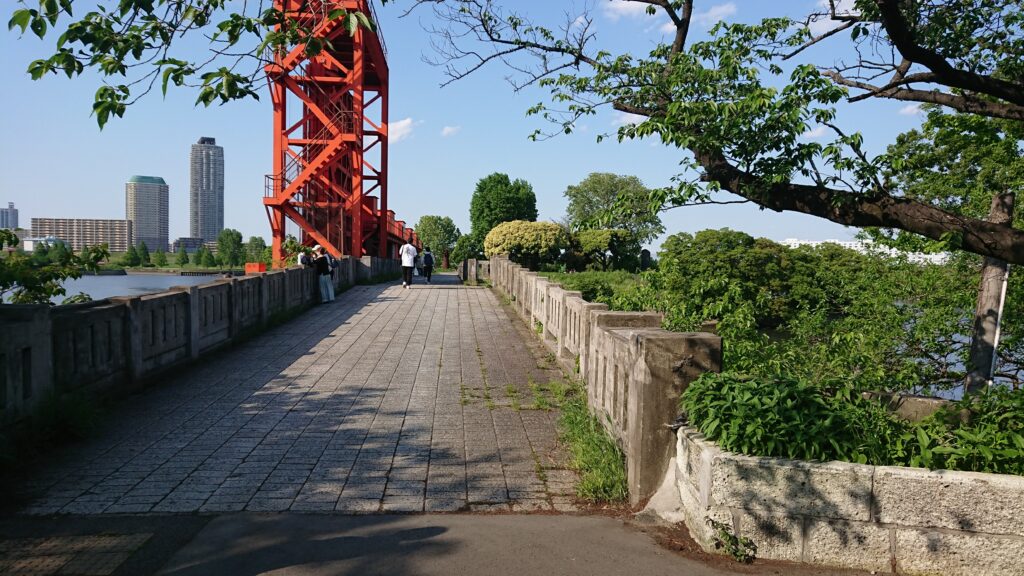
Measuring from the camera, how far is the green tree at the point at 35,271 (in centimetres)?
892

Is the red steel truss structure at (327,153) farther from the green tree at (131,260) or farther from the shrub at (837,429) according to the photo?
the shrub at (837,429)

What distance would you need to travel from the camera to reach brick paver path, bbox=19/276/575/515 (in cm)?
483

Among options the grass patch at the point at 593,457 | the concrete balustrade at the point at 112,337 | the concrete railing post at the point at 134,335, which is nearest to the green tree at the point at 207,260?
the concrete balustrade at the point at 112,337

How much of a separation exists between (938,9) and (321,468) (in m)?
7.51

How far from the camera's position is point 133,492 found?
4.87 meters

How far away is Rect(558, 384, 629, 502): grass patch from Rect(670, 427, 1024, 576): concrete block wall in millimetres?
998

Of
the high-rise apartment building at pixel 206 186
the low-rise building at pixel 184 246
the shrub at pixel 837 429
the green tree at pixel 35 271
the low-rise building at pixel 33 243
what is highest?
the high-rise apartment building at pixel 206 186

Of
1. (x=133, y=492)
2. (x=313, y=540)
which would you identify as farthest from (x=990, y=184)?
(x=133, y=492)

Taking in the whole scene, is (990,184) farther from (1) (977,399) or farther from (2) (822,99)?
(1) (977,399)

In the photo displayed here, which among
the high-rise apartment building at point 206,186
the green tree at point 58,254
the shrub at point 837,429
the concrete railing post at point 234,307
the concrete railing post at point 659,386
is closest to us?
the shrub at point 837,429

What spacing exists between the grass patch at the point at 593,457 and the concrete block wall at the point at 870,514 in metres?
1.00

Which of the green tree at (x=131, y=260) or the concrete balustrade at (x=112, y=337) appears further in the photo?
the green tree at (x=131, y=260)

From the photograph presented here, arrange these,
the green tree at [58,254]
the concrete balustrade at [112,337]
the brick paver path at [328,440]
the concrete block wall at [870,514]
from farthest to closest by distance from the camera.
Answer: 1. the green tree at [58,254]
2. the concrete balustrade at [112,337]
3. the brick paver path at [328,440]
4. the concrete block wall at [870,514]

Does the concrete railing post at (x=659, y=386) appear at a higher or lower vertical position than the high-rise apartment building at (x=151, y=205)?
lower
